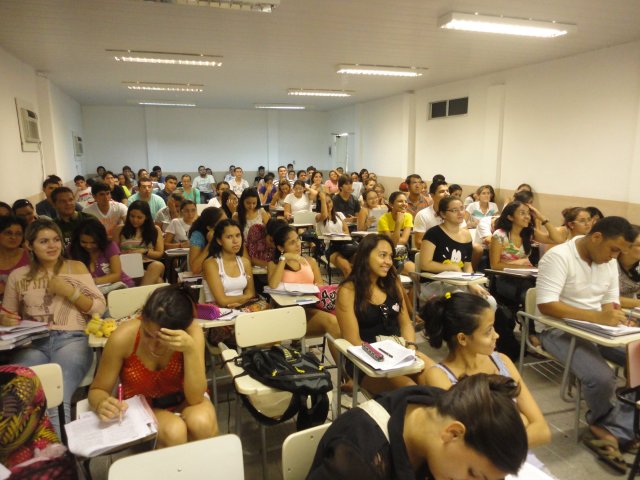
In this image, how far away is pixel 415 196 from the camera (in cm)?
651

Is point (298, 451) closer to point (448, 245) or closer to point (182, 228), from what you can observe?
point (448, 245)

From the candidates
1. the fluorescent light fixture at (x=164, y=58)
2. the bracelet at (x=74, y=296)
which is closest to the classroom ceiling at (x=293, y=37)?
the fluorescent light fixture at (x=164, y=58)

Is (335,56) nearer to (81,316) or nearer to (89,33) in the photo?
(89,33)

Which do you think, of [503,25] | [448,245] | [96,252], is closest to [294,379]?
[448,245]

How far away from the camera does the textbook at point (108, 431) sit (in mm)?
1654

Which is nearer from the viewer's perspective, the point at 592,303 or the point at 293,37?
the point at 592,303

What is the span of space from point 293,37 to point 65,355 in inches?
176

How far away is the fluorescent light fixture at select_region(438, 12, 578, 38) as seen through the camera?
4484mm

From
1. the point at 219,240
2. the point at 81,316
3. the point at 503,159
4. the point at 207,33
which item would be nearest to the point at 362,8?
the point at 207,33

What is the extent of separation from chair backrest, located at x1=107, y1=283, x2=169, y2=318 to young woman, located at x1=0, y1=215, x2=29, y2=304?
2.54ft

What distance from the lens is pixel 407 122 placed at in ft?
35.6

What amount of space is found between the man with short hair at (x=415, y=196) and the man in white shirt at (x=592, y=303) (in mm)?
3338

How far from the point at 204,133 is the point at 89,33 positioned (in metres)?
10.3

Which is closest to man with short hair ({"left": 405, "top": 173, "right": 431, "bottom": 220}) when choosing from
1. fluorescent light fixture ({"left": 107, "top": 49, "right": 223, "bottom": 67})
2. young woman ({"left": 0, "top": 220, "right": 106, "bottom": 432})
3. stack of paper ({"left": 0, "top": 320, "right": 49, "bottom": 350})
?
fluorescent light fixture ({"left": 107, "top": 49, "right": 223, "bottom": 67})
